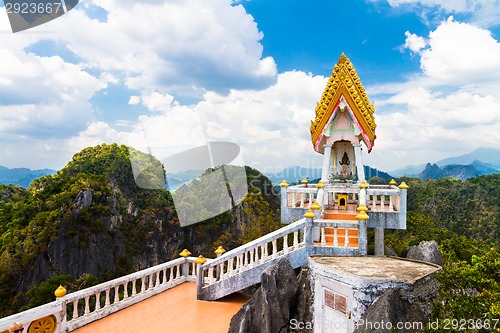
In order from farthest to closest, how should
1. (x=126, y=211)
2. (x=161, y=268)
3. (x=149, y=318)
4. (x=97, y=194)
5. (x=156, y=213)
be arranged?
(x=156, y=213) < (x=126, y=211) < (x=97, y=194) < (x=161, y=268) < (x=149, y=318)

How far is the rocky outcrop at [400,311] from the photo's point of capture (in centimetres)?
529

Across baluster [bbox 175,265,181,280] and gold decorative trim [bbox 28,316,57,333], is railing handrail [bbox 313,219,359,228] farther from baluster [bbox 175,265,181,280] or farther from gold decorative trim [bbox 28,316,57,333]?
gold decorative trim [bbox 28,316,57,333]

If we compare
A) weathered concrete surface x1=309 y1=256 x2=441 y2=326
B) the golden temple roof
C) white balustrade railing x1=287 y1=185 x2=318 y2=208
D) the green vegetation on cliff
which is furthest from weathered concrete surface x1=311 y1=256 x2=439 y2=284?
the green vegetation on cliff

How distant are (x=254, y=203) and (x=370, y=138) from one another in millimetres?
27310

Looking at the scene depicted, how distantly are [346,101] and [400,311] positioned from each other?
6917 millimetres

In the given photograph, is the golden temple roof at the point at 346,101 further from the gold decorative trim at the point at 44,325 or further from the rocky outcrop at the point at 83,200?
the rocky outcrop at the point at 83,200

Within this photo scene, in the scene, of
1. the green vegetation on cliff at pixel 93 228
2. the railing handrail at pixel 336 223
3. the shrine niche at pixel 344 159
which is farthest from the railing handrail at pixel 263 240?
the green vegetation on cliff at pixel 93 228

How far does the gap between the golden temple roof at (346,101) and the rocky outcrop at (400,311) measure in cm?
591

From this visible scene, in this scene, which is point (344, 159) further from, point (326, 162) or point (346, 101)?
point (346, 101)

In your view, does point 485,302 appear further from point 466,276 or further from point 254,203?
point 254,203

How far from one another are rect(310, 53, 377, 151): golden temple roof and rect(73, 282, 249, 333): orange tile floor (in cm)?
604

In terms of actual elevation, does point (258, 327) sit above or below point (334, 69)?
below

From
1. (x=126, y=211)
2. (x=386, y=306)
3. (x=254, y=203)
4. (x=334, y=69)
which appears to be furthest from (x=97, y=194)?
(x=386, y=306)

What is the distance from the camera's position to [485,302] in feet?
16.9
